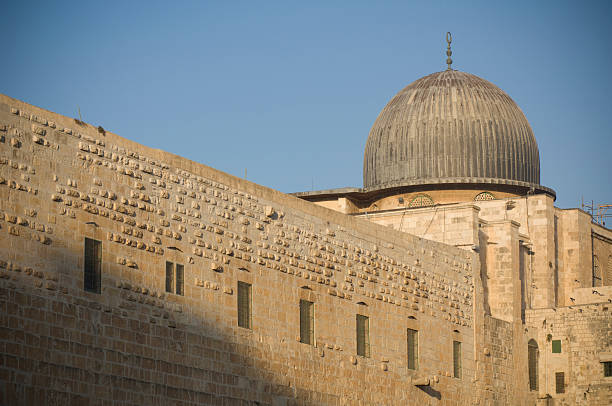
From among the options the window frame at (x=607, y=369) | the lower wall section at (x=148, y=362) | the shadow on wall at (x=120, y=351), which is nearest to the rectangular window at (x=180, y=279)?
the shadow on wall at (x=120, y=351)

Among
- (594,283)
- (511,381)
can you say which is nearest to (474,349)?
(511,381)

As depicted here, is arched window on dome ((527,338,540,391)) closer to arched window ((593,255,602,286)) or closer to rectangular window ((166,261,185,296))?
arched window ((593,255,602,286))

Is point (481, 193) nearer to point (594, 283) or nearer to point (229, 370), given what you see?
point (594, 283)

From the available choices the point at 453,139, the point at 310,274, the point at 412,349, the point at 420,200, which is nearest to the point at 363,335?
the point at 412,349

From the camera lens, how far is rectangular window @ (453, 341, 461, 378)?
27891 millimetres

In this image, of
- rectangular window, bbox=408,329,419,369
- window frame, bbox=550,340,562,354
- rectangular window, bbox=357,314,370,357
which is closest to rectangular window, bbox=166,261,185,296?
rectangular window, bbox=357,314,370,357

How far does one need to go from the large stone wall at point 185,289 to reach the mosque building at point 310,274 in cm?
4

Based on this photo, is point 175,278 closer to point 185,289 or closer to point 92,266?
point 185,289

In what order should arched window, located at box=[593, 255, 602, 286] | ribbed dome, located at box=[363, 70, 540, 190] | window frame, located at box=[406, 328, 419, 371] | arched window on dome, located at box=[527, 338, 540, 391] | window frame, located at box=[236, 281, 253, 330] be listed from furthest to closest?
ribbed dome, located at box=[363, 70, 540, 190], arched window, located at box=[593, 255, 602, 286], arched window on dome, located at box=[527, 338, 540, 391], window frame, located at box=[406, 328, 419, 371], window frame, located at box=[236, 281, 253, 330]

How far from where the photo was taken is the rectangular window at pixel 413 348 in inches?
1041

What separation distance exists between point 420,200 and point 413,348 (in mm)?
9317

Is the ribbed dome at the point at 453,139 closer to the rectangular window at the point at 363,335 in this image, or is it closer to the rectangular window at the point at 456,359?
the rectangular window at the point at 456,359

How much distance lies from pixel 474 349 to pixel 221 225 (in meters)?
9.49

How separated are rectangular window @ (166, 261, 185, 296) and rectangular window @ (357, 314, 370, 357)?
5694 mm
